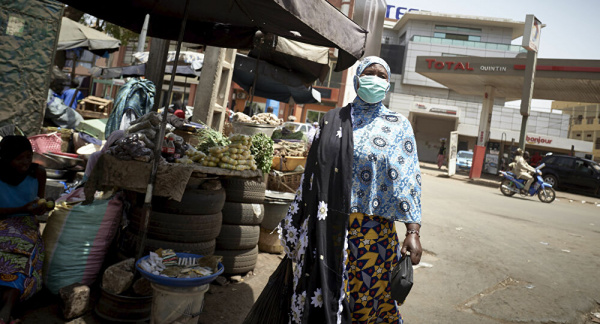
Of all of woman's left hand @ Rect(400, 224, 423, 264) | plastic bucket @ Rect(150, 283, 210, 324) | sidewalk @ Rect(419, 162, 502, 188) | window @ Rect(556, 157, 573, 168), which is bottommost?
plastic bucket @ Rect(150, 283, 210, 324)

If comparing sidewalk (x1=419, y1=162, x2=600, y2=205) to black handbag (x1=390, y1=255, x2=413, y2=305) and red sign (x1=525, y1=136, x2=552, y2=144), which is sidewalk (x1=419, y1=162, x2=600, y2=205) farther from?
black handbag (x1=390, y1=255, x2=413, y2=305)

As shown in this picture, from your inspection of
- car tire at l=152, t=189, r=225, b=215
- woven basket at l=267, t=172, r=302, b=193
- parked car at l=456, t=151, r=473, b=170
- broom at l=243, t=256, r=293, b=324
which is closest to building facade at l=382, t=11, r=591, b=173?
parked car at l=456, t=151, r=473, b=170

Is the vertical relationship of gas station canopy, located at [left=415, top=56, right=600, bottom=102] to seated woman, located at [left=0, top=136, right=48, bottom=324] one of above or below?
above

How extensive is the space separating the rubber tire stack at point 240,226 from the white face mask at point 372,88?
2032mm

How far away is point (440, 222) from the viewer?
28.9 ft

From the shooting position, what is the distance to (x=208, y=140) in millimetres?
4496

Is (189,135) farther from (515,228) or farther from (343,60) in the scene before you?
(515,228)

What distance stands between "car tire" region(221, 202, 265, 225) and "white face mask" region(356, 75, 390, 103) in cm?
225

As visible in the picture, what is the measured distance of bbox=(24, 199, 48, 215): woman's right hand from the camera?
3195 millimetres

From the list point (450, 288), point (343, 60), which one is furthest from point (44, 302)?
point (450, 288)

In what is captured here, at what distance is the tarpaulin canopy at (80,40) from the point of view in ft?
33.2

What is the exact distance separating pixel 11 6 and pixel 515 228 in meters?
10.1

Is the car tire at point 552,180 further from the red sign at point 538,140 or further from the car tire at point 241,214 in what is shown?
the car tire at point 241,214

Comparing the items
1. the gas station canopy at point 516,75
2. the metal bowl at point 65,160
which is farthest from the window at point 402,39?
the metal bowl at point 65,160
